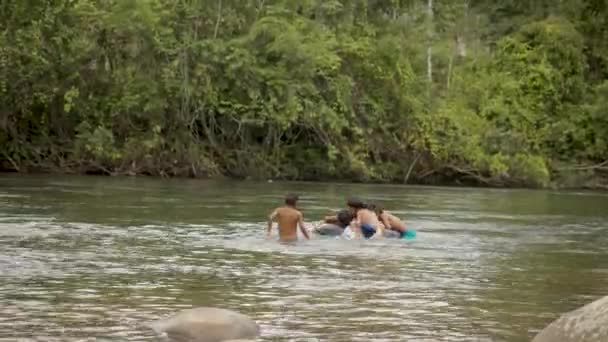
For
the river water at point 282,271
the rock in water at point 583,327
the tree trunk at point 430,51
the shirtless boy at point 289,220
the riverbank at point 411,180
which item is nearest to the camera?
the rock in water at point 583,327

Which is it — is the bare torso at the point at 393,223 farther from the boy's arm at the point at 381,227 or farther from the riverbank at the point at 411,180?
the riverbank at the point at 411,180

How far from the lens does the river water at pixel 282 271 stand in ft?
42.3

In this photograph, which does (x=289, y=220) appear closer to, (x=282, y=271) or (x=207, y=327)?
(x=282, y=271)

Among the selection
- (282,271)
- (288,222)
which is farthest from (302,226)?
(282,271)

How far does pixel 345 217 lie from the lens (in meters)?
23.6

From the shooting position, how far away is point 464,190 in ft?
150

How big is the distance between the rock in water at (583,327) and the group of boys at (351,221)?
11.9 metres

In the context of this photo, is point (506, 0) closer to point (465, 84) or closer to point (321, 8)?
point (465, 84)

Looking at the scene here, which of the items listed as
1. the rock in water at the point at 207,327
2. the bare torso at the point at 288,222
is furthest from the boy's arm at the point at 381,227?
the rock in water at the point at 207,327

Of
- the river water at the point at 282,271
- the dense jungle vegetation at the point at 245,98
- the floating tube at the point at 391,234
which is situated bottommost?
the river water at the point at 282,271

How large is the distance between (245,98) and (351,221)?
2526cm

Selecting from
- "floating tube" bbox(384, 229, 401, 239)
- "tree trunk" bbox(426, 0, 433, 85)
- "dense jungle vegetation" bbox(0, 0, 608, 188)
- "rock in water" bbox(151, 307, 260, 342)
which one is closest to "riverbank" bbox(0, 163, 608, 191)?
"dense jungle vegetation" bbox(0, 0, 608, 188)

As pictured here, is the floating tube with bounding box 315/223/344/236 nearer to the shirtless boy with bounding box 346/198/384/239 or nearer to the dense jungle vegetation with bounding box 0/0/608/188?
the shirtless boy with bounding box 346/198/384/239

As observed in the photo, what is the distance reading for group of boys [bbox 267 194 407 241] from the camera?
22359 mm
